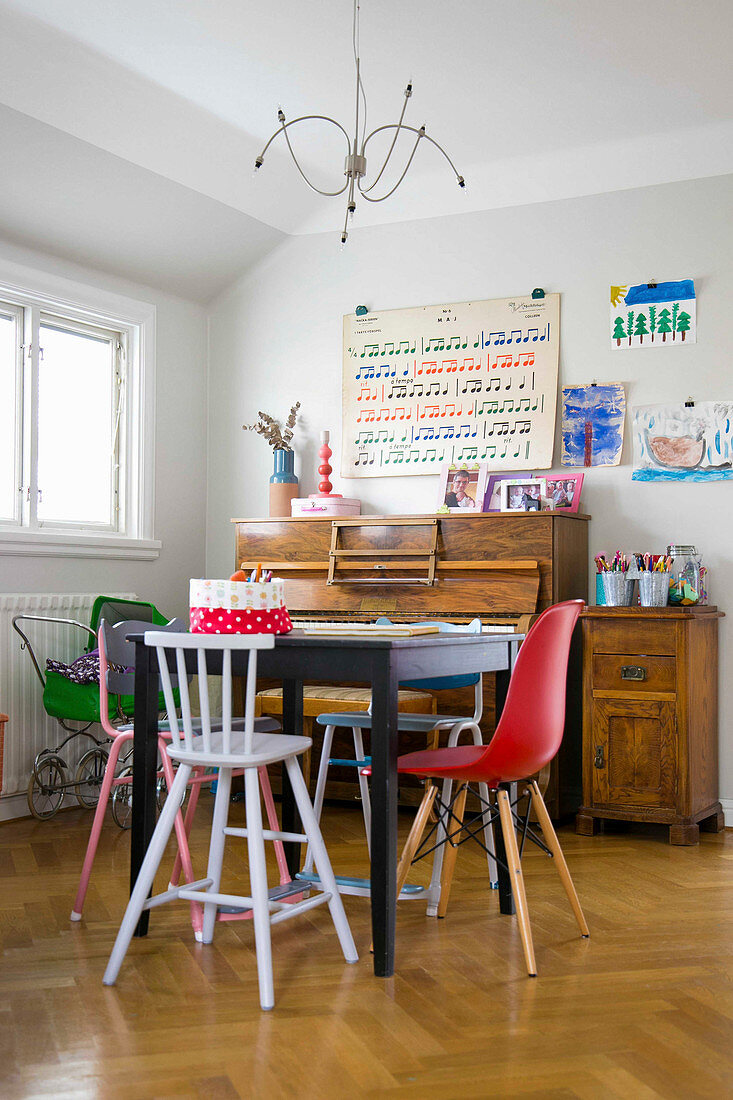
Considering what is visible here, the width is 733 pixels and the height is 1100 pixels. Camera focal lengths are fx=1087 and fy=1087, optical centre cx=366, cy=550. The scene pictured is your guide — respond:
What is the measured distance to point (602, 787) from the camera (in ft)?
14.3

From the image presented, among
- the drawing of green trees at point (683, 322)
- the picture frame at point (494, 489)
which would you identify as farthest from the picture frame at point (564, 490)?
the drawing of green trees at point (683, 322)

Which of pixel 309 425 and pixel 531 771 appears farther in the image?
pixel 309 425

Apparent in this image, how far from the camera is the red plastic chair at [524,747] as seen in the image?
2.79 meters

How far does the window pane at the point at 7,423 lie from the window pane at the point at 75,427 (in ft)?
0.64

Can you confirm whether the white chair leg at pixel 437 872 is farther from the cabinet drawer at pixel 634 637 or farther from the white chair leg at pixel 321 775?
the cabinet drawer at pixel 634 637

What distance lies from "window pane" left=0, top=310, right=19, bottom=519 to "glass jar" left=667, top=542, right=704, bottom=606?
2.87 m

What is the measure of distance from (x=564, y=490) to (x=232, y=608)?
97.1 inches

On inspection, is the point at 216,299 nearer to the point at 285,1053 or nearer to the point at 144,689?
the point at 144,689

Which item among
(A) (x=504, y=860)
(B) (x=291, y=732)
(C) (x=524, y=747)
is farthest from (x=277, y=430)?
(C) (x=524, y=747)

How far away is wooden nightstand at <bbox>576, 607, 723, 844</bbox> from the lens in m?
4.23

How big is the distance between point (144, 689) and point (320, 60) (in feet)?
8.21

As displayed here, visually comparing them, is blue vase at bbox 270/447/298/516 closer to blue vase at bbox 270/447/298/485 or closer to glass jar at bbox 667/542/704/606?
blue vase at bbox 270/447/298/485

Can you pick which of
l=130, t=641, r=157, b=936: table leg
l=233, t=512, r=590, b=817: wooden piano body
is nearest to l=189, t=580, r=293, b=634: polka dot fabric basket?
l=130, t=641, r=157, b=936: table leg

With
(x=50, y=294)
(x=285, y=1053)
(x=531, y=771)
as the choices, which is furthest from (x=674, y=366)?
(x=285, y=1053)
